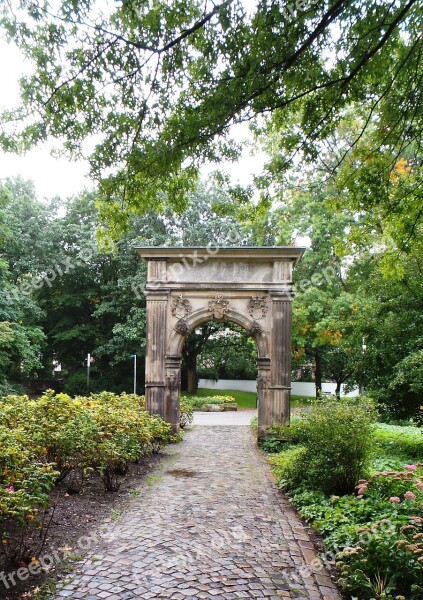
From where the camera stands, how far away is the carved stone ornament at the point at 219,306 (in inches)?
495

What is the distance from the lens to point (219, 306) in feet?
41.2

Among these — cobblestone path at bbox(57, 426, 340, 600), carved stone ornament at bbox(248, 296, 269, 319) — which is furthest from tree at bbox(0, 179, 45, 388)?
cobblestone path at bbox(57, 426, 340, 600)

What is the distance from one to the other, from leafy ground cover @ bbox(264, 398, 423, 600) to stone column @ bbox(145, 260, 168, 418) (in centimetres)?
452

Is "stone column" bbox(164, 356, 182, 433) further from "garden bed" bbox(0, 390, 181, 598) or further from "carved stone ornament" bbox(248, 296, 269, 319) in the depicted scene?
"carved stone ornament" bbox(248, 296, 269, 319)

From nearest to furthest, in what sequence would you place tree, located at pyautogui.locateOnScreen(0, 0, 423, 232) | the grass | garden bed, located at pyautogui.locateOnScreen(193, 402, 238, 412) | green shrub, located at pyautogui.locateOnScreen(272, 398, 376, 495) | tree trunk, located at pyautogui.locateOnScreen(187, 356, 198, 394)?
tree, located at pyautogui.locateOnScreen(0, 0, 423, 232)
green shrub, located at pyautogui.locateOnScreen(272, 398, 376, 495)
garden bed, located at pyautogui.locateOnScreen(193, 402, 238, 412)
the grass
tree trunk, located at pyautogui.locateOnScreen(187, 356, 198, 394)

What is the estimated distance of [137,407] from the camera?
1145 centimetres

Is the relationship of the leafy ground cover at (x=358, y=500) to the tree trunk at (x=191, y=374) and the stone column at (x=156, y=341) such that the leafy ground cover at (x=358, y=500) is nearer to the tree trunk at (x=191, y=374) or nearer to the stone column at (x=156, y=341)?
the stone column at (x=156, y=341)

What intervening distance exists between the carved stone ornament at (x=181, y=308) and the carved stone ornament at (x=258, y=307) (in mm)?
1653

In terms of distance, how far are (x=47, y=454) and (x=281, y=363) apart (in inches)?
265

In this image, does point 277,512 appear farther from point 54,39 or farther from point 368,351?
point 54,39

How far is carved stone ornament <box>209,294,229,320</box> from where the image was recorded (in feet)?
41.2

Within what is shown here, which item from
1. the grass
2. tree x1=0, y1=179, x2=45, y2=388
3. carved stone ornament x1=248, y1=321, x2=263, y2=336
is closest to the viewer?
carved stone ornament x1=248, y1=321, x2=263, y2=336

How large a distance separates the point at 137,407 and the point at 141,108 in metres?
8.25

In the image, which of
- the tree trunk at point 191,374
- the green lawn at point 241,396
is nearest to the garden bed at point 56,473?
the green lawn at point 241,396
